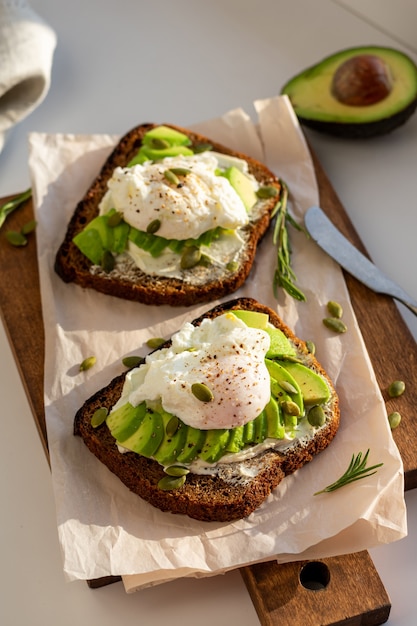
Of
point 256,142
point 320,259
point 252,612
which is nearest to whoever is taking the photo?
point 252,612

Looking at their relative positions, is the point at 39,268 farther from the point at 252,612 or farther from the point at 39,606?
the point at 252,612

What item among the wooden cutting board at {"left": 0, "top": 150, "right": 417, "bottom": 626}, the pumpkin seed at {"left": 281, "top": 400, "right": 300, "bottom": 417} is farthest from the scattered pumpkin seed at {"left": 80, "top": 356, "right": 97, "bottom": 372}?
the pumpkin seed at {"left": 281, "top": 400, "right": 300, "bottom": 417}

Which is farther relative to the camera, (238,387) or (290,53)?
(290,53)

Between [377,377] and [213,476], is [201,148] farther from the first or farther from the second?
[213,476]

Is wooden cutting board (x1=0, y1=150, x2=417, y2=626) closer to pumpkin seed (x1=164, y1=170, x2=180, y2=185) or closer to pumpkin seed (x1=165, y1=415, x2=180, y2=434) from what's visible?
pumpkin seed (x1=165, y1=415, x2=180, y2=434)

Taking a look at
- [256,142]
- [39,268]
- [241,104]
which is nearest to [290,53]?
[241,104]
